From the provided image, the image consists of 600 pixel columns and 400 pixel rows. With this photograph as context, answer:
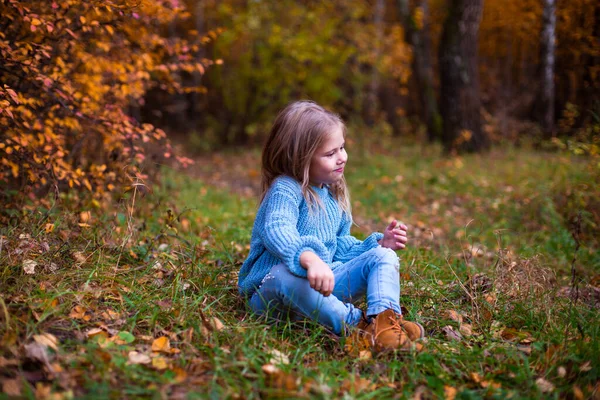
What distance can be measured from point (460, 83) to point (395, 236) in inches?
272

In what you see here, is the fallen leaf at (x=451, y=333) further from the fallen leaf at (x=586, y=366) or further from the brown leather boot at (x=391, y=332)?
the fallen leaf at (x=586, y=366)

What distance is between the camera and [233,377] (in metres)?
1.94

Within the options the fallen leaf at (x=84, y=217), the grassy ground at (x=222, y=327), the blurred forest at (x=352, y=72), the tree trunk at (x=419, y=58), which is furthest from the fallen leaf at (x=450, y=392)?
the tree trunk at (x=419, y=58)

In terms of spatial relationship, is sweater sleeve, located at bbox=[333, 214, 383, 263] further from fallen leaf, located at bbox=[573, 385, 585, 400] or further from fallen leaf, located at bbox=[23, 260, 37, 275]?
fallen leaf, located at bbox=[23, 260, 37, 275]

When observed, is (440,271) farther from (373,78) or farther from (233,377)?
(373,78)

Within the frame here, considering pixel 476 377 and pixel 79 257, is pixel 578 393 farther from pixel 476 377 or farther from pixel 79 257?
pixel 79 257

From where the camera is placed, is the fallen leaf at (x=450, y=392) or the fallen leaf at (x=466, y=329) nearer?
the fallen leaf at (x=450, y=392)

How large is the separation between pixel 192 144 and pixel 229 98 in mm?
1317

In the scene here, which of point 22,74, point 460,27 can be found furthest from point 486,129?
point 22,74

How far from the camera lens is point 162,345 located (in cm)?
208

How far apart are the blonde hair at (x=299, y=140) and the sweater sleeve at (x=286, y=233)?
0.12 meters

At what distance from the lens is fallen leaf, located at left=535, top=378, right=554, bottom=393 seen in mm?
1998

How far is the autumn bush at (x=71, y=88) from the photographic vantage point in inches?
123

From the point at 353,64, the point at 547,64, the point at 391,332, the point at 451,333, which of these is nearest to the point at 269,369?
the point at 391,332
